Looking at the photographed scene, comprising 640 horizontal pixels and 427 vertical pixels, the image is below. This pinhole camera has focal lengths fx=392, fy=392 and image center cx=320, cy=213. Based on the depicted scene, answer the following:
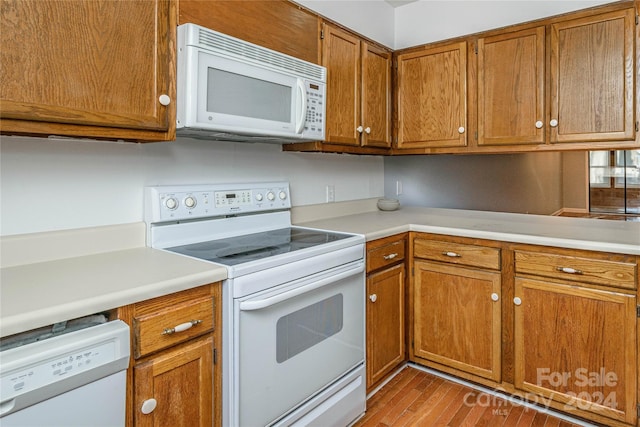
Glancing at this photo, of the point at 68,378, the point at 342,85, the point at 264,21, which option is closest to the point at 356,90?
the point at 342,85

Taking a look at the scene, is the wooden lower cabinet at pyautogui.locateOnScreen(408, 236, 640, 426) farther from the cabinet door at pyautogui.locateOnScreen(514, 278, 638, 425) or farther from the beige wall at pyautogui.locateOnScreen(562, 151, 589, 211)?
the beige wall at pyautogui.locateOnScreen(562, 151, 589, 211)

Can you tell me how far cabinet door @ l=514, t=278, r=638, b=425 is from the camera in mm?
1726

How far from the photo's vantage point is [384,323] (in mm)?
2156

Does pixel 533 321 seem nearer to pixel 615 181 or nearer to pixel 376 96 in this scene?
pixel 615 181

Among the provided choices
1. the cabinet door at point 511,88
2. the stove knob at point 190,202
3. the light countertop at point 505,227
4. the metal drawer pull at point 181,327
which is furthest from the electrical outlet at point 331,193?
the metal drawer pull at point 181,327

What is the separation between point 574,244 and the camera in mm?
1772

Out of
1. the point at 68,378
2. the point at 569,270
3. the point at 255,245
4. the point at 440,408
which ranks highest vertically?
the point at 255,245

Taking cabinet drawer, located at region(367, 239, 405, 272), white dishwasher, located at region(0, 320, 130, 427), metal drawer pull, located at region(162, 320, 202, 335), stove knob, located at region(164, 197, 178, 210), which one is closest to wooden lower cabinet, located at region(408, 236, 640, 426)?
cabinet drawer, located at region(367, 239, 405, 272)

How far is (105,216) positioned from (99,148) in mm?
267

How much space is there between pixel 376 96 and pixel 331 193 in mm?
691

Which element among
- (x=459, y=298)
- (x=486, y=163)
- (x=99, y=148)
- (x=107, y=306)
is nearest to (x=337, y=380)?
(x=459, y=298)

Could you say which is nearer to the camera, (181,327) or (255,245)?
(181,327)

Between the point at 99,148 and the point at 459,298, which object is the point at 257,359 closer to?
the point at 99,148

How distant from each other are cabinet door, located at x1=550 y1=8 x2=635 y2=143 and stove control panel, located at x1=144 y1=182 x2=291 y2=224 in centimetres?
158
